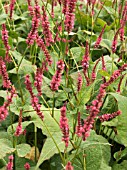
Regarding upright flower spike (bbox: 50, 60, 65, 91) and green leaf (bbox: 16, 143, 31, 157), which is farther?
green leaf (bbox: 16, 143, 31, 157)

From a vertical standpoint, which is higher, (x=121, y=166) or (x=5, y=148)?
(x=5, y=148)

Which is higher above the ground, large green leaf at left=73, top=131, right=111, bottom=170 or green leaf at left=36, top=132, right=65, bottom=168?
green leaf at left=36, top=132, right=65, bottom=168

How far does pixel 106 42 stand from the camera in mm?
2297

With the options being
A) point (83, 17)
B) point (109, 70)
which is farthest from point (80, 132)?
point (83, 17)

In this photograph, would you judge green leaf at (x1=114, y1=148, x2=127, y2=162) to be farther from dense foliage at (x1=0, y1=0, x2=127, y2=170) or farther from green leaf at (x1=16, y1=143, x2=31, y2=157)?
green leaf at (x1=16, y1=143, x2=31, y2=157)

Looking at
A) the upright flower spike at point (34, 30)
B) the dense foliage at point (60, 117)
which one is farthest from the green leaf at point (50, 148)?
the upright flower spike at point (34, 30)

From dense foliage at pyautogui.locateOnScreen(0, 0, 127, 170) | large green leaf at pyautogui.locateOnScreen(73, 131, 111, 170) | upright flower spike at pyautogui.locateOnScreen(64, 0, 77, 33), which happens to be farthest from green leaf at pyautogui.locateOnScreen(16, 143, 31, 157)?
upright flower spike at pyautogui.locateOnScreen(64, 0, 77, 33)

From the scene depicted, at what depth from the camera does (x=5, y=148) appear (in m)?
1.47

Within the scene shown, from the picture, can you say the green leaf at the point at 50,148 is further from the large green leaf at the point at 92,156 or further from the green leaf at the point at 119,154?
the green leaf at the point at 119,154

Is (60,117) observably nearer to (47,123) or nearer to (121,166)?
(47,123)

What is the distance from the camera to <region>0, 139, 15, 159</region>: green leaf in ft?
4.67

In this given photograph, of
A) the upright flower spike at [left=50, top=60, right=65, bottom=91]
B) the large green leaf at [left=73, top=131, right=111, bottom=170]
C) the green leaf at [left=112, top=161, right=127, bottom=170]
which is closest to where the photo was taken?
the upright flower spike at [left=50, top=60, right=65, bottom=91]

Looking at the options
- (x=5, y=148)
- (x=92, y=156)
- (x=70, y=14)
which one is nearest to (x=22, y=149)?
(x=5, y=148)

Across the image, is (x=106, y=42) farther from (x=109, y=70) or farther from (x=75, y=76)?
(x=75, y=76)
